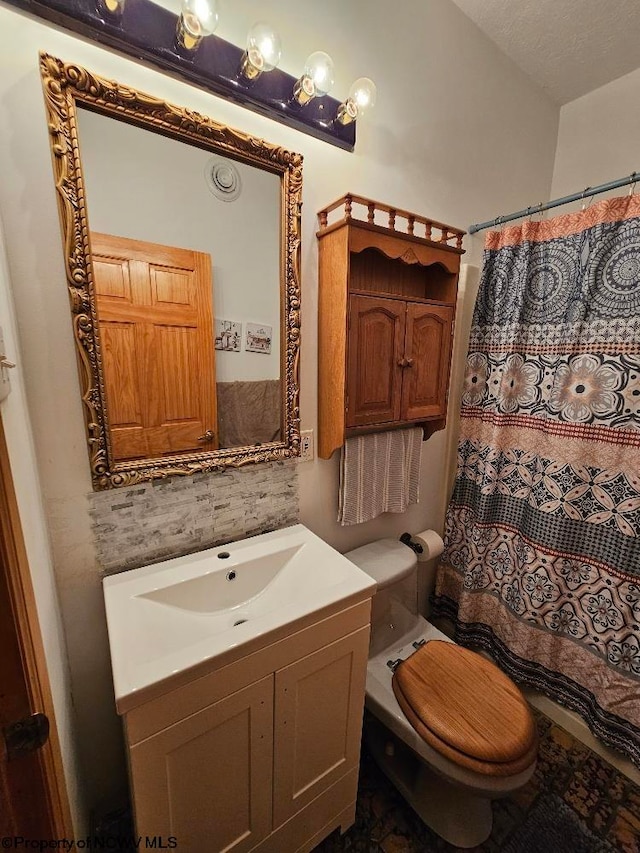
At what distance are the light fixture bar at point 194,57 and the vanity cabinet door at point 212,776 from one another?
146 cm

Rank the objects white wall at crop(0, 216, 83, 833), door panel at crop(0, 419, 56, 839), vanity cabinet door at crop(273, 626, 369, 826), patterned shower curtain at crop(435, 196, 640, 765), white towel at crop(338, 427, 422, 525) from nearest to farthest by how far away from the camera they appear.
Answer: door panel at crop(0, 419, 56, 839) < white wall at crop(0, 216, 83, 833) < vanity cabinet door at crop(273, 626, 369, 826) < patterned shower curtain at crop(435, 196, 640, 765) < white towel at crop(338, 427, 422, 525)

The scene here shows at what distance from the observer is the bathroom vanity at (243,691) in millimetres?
685

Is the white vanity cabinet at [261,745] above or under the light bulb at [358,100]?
under

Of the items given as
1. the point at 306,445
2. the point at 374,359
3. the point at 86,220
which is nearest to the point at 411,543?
the point at 306,445

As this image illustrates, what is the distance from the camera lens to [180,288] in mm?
932

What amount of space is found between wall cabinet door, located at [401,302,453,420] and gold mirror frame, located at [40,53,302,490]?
1.36ft

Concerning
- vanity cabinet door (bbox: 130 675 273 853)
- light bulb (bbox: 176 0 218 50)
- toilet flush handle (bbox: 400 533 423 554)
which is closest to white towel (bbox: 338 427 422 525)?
toilet flush handle (bbox: 400 533 423 554)

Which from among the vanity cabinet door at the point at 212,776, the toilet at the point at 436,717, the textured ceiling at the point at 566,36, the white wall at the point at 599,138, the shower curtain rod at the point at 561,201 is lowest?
the toilet at the point at 436,717

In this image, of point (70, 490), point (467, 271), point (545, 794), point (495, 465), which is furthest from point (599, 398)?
point (70, 490)

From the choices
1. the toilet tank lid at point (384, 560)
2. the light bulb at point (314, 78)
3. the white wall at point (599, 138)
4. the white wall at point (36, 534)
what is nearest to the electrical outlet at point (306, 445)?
the toilet tank lid at point (384, 560)

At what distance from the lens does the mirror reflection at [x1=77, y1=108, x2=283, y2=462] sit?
83cm

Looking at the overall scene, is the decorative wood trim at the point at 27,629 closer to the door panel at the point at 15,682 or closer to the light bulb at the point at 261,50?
the door panel at the point at 15,682

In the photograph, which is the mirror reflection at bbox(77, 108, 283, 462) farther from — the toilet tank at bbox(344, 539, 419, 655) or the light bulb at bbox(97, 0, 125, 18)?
the toilet tank at bbox(344, 539, 419, 655)

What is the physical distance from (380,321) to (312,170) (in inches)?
20.0
